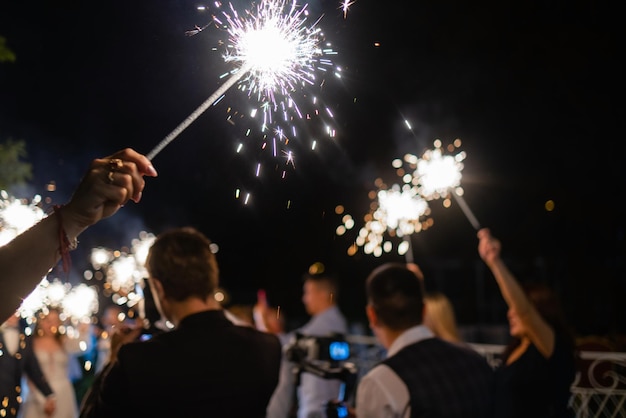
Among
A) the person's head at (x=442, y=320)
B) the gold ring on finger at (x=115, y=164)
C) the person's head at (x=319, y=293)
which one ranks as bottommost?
the gold ring on finger at (x=115, y=164)

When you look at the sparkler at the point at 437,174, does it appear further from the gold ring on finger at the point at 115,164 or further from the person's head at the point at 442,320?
the gold ring on finger at the point at 115,164

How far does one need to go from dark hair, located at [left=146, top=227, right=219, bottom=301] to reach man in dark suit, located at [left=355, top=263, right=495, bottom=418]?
903 millimetres

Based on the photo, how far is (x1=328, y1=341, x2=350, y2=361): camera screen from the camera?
486 cm

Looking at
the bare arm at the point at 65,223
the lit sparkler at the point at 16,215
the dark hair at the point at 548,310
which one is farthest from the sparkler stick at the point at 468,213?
the bare arm at the point at 65,223

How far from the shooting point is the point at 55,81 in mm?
5773

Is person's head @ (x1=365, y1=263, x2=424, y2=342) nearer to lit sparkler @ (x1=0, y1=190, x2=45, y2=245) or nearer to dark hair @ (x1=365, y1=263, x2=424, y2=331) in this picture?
dark hair @ (x1=365, y1=263, x2=424, y2=331)

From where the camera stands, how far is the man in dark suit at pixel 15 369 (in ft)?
12.7

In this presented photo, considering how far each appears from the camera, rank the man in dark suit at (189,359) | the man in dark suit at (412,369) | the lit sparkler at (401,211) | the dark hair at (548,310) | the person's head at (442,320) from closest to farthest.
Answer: the man in dark suit at (189,359)
the man in dark suit at (412,369)
the dark hair at (548,310)
the person's head at (442,320)
the lit sparkler at (401,211)

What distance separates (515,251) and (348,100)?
56.7ft

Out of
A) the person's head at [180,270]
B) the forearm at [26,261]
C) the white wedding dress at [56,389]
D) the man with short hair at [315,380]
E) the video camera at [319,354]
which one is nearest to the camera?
the forearm at [26,261]

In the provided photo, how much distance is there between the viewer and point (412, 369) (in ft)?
10.6

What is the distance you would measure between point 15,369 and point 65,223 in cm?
306

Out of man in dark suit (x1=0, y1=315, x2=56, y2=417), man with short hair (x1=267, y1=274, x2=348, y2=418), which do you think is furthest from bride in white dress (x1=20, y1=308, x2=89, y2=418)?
man with short hair (x1=267, y1=274, x2=348, y2=418)

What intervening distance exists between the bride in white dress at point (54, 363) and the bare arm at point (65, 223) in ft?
16.4
